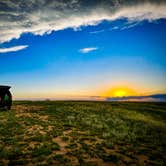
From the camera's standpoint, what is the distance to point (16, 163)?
10.3 metres

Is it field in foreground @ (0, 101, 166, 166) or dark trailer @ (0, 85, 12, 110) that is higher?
dark trailer @ (0, 85, 12, 110)

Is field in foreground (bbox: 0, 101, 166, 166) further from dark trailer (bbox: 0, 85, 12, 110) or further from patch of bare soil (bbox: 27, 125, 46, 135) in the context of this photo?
dark trailer (bbox: 0, 85, 12, 110)

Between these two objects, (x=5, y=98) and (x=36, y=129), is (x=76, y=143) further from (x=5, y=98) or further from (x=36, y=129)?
(x=5, y=98)

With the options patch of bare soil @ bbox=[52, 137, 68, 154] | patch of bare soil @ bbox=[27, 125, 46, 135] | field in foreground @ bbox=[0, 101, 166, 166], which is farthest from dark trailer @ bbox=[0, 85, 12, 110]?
patch of bare soil @ bbox=[52, 137, 68, 154]

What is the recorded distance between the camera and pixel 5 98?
87.4 ft

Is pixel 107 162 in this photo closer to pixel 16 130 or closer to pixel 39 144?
pixel 39 144

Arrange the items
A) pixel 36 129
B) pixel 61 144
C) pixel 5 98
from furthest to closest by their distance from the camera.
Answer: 1. pixel 5 98
2. pixel 36 129
3. pixel 61 144

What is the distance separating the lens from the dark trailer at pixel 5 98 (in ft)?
86.7

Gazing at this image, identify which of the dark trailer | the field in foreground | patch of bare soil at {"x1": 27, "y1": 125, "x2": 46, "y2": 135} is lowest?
the field in foreground

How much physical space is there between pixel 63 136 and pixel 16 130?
12.9 feet

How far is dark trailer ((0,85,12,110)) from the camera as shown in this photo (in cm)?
2642

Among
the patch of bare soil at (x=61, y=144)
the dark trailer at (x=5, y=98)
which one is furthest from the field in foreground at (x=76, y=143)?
the dark trailer at (x=5, y=98)

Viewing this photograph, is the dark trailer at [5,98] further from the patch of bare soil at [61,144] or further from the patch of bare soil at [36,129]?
the patch of bare soil at [61,144]

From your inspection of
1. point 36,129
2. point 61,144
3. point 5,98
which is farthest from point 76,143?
point 5,98
